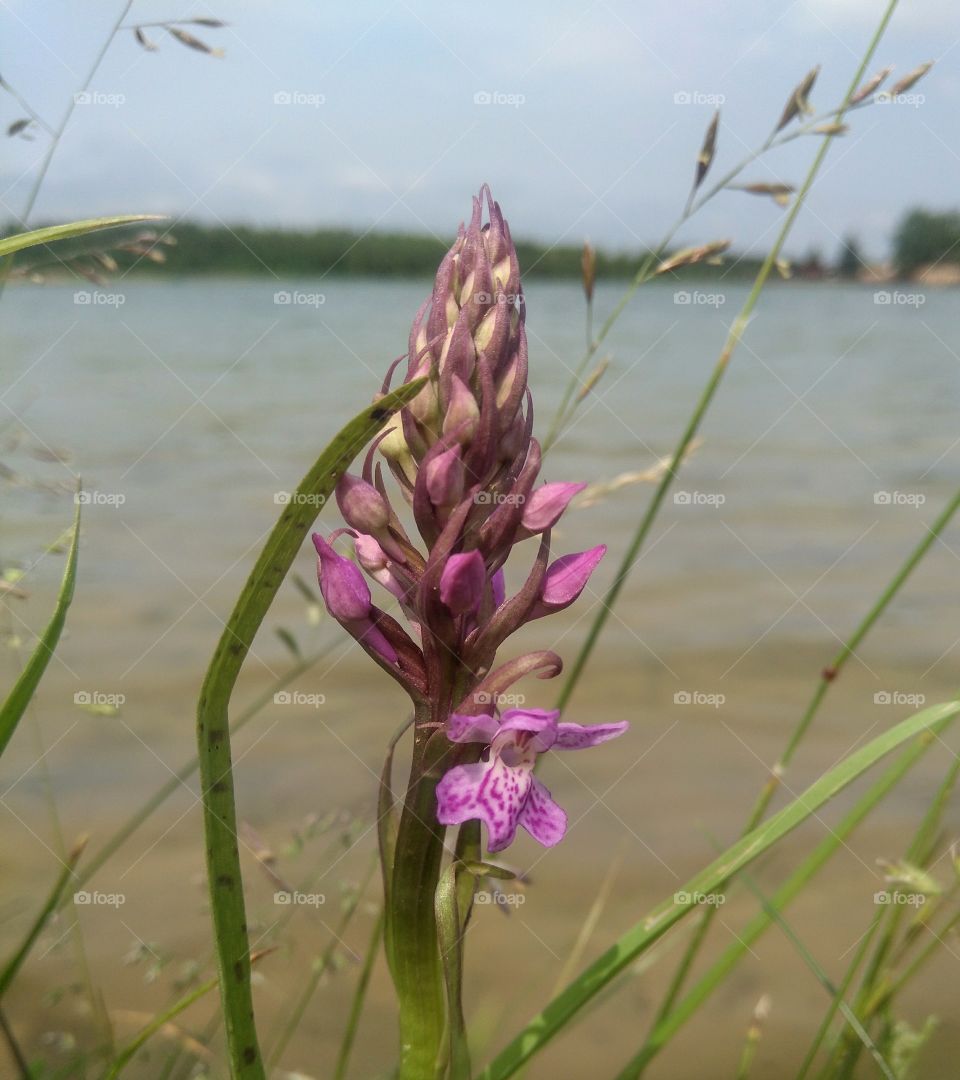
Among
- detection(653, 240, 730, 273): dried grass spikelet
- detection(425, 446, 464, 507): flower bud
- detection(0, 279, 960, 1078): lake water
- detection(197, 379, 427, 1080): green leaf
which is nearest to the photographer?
detection(197, 379, 427, 1080): green leaf

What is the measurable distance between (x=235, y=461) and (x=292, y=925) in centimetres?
557

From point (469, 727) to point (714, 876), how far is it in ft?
1.09

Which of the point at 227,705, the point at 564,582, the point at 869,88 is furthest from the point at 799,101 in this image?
the point at 227,705

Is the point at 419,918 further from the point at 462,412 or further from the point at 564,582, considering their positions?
the point at 462,412

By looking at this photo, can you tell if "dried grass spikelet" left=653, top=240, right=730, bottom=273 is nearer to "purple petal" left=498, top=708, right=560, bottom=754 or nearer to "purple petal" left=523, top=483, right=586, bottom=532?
"purple petal" left=523, top=483, right=586, bottom=532

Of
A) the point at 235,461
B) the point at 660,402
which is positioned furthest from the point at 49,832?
the point at 660,402

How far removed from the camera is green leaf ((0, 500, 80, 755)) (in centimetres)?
99

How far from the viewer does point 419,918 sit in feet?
3.42

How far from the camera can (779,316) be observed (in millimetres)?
24562

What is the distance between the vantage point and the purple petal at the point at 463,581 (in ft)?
3.19

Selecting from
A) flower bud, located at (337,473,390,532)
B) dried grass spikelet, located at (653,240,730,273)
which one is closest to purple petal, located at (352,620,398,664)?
flower bud, located at (337,473,390,532)

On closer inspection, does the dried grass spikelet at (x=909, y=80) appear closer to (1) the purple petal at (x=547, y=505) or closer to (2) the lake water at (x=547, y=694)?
(2) the lake water at (x=547, y=694)

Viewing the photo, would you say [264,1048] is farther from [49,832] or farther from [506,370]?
[506,370]

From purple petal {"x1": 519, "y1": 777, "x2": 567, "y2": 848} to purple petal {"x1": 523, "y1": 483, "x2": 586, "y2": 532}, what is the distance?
270 millimetres
